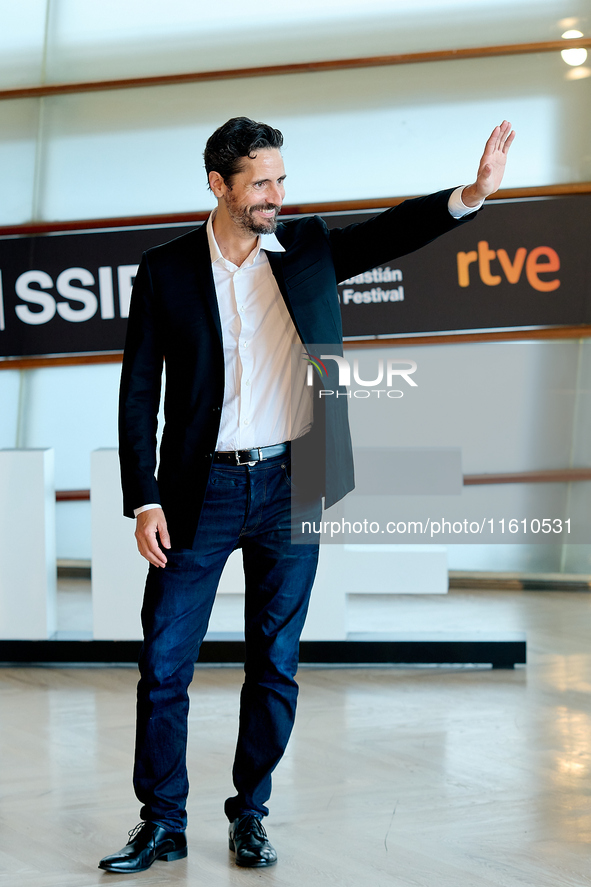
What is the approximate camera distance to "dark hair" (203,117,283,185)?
6.24ft

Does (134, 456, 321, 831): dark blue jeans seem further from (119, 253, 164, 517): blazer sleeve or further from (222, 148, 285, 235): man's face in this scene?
(222, 148, 285, 235): man's face

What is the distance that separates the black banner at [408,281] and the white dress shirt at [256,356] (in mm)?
2830

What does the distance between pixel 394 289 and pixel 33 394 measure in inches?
84.3

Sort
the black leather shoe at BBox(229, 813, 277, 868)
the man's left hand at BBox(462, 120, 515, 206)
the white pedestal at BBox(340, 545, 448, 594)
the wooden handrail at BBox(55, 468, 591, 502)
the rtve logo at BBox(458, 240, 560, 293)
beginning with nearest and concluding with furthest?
1. the man's left hand at BBox(462, 120, 515, 206)
2. the black leather shoe at BBox(229, 813, 277, 868)
3. the white pedestal at BBox(340, 545, 448, 594)
4. the rtve logo at BBox(458, 240, 560, 293)
5. the wooden handrail at BBox(55, 468, 591, 502)

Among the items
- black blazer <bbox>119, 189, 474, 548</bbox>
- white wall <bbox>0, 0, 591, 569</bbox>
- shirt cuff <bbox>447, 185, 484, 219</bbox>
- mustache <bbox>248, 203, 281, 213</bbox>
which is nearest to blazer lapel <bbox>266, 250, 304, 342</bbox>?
black blazer <bbox>119, 189, 474, 548</bbox>

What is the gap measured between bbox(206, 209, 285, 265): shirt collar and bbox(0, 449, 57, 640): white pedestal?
1.82 m

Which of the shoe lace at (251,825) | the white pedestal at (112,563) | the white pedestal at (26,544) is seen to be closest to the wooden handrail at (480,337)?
the white pedestal at (112,563)

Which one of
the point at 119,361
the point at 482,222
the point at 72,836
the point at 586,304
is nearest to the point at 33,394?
the point at 119,361

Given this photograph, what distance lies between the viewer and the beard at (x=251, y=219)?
1936mm

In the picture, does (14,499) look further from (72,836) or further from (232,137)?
(232,137)

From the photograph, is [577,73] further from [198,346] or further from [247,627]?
[247,627]

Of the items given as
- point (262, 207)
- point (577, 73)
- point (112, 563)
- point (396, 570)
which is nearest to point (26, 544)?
point (112, 563)

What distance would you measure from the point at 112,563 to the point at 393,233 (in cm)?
209

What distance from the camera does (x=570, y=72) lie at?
15.8 ft
